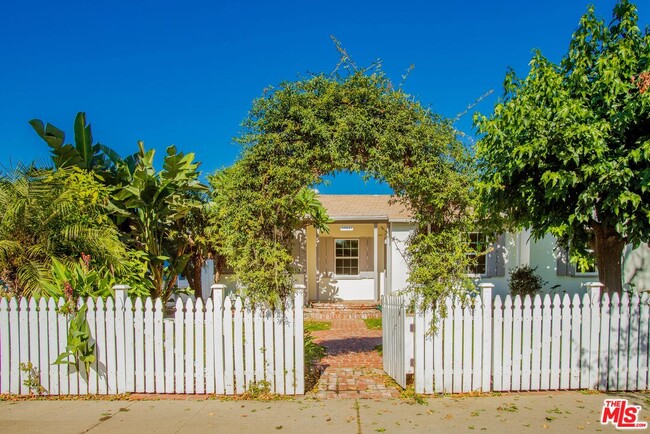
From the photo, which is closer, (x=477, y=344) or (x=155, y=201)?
(x=477, y=344)

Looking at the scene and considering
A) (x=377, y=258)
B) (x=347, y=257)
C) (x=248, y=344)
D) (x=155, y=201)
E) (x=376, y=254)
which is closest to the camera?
(x=248, y=344)

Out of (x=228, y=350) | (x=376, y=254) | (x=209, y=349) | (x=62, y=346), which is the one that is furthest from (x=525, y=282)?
(x=62, y=346)

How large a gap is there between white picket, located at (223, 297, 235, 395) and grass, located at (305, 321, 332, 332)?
219 inches

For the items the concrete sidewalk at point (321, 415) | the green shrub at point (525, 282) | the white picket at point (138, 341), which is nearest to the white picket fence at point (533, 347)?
the concrete sidewalk at point (321, 415)

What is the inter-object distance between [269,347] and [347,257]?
10.4 m

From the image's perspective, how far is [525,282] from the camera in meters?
12.5

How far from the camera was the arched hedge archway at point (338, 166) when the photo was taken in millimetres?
5562

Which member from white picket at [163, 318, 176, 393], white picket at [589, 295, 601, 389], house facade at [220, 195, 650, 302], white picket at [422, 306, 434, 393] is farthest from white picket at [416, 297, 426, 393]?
house facade at [220, 195, 650, 302]

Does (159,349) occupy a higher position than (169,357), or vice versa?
(159,349)

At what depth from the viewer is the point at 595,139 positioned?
5.44 metres

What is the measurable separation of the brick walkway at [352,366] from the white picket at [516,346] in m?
1.59

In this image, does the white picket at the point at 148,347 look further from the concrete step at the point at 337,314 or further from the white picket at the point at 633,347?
the concrete step at the point at 337,314

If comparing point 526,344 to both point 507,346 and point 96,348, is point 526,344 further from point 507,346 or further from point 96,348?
point 96,348

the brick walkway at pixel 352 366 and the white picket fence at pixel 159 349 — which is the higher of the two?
the white picket fence at pixel 159 349
